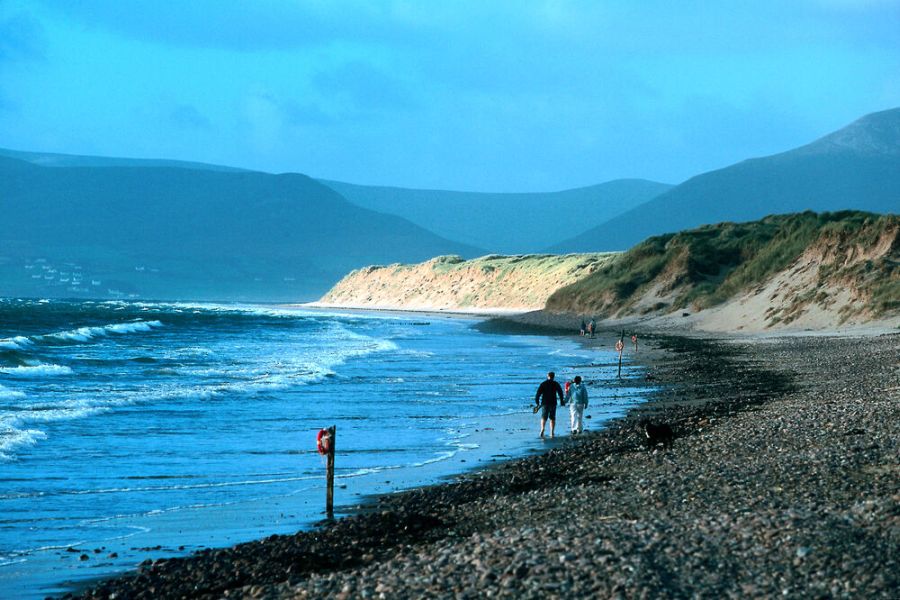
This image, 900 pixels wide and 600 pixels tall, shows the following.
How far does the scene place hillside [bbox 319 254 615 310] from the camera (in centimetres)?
12788

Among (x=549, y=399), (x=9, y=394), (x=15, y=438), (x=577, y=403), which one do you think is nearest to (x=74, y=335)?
(x=9, y=394)

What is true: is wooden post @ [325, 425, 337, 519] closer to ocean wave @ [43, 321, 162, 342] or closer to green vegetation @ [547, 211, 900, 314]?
green vegetation @ [547, 211, 900, 314]

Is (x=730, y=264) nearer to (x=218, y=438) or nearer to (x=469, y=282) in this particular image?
(x=469, y=282)

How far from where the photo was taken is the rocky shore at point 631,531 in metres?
9.03

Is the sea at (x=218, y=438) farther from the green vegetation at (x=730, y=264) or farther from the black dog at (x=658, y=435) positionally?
the green vegetation at (x=730, y=264)

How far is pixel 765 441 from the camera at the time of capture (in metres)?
16.9

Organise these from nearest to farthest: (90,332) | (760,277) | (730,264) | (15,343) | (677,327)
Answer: (15,343), (677,327), (90,332), (760,277), (730,264)

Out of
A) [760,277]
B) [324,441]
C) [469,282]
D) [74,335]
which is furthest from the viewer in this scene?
[469,282]

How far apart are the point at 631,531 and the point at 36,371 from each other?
32.6 m

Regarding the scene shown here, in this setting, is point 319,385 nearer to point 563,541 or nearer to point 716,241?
point 563,541

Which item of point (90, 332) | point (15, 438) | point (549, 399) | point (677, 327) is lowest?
point (15, 438)

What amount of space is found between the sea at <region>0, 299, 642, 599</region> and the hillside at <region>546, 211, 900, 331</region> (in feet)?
51.2

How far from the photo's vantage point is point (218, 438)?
2205cm

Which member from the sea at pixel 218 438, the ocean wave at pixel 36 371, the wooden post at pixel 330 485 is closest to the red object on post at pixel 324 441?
the wooden post at pixel 330 485
